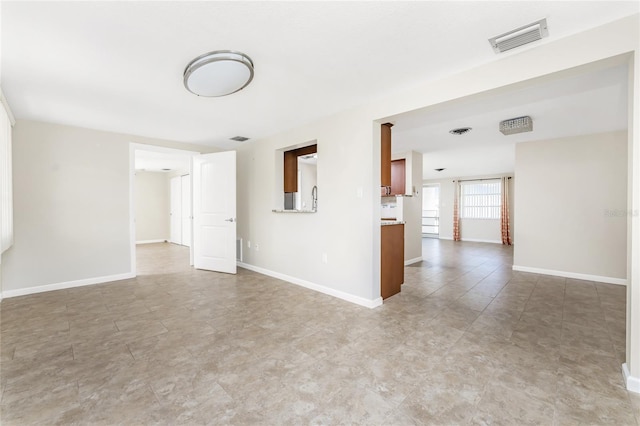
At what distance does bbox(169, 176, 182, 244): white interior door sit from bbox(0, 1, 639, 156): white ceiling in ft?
17.9

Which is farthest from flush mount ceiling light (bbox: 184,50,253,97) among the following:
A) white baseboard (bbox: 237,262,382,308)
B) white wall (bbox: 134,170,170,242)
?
white wall (bbox: 134,170,170,242)

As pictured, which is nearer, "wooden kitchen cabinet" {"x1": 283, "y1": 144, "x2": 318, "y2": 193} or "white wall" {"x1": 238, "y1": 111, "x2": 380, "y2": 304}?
"white wall" {"x1": 238, "y1": 111, "x2": 380, "y2": 304}

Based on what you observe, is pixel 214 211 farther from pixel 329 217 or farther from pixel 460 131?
pixel 460 131

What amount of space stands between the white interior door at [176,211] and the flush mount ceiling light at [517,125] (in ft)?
27.4

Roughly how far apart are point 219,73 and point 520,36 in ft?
7.34

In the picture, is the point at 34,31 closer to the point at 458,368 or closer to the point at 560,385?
the point at 458,368

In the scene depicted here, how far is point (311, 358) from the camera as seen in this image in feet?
6.77

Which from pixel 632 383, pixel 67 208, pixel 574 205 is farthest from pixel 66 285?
pixel 574 205

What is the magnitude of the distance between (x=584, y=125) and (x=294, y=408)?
522cm

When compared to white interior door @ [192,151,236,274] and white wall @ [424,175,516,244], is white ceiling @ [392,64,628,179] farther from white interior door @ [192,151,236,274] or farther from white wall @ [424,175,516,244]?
white wall @ [424,175,516,244]

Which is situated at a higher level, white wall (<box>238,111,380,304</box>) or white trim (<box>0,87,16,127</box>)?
white trim (<box>0,87,16,127</box>)

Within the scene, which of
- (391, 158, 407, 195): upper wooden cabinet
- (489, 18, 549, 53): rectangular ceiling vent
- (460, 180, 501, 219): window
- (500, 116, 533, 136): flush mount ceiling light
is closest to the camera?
(489, 18, 549, 53): rectangular ceiling vent

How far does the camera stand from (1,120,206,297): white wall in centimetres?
360

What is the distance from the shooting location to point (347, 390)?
1.71 meters
